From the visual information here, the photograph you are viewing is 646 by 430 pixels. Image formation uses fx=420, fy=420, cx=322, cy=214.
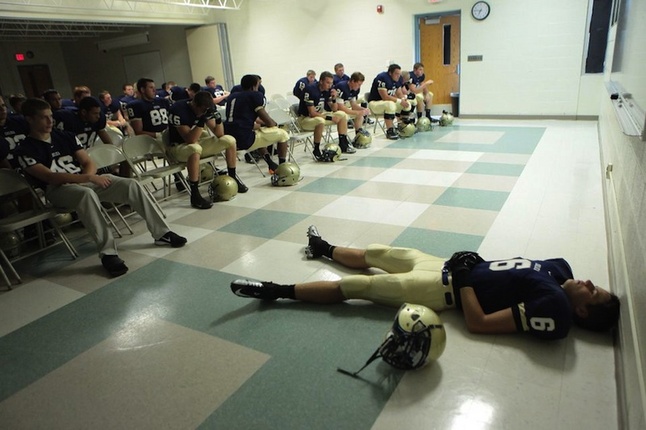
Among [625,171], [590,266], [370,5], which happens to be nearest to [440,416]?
[590,266]

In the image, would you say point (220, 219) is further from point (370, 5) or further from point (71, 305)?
point (370, 5)

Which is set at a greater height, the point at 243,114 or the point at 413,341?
the point at 243,114

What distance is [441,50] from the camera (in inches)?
429

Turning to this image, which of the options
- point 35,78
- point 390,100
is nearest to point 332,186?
point 390,100

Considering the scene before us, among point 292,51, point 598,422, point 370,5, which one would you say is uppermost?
point 370,5

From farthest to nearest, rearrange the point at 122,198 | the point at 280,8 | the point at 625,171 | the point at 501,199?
the point at 280,8
the point at 501,199
the point at 122,198
the point at 625,171

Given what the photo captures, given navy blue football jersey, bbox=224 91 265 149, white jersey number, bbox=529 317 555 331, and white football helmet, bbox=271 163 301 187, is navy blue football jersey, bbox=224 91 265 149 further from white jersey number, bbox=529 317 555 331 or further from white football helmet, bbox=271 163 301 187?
white jersey number, bbox=529 317 555 331

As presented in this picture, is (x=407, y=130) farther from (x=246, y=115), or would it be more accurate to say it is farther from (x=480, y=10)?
(x=246, y=115)

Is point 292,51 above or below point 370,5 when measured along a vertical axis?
below

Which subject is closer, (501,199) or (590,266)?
(590,266)

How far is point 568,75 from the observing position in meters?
8.66

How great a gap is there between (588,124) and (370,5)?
18.8 feet

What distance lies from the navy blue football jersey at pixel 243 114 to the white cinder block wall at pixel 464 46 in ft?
20.1

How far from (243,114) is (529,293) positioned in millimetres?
4386
